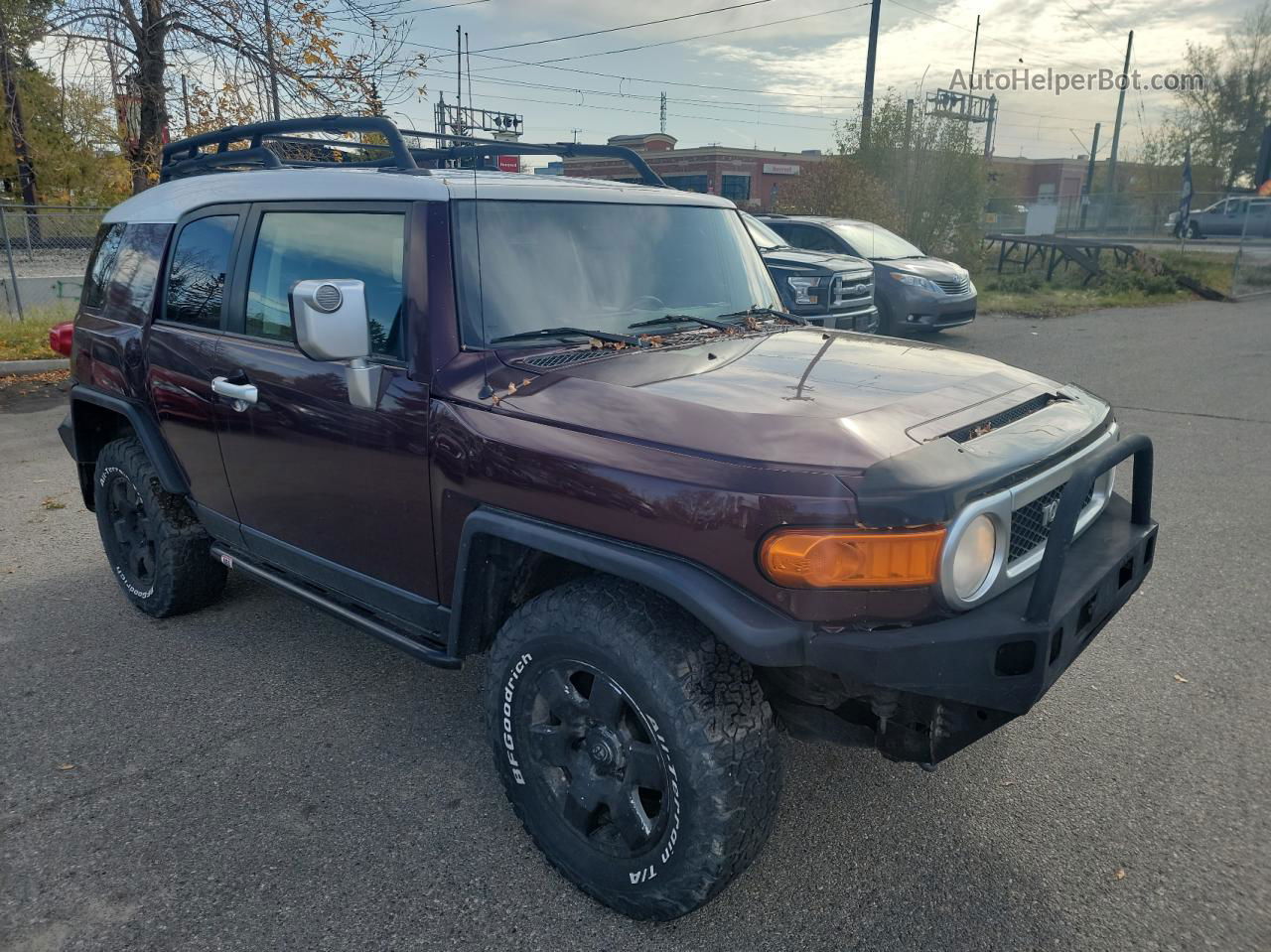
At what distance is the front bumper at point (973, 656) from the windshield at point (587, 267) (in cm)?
140

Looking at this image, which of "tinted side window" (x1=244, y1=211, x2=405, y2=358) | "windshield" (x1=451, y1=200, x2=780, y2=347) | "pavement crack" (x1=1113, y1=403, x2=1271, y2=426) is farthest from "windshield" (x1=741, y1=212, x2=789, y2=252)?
"tinted side window" (x1=244, y1=211, x2=405, y2=358)

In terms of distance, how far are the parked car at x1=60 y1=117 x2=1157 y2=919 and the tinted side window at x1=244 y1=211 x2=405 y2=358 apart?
0.04ft

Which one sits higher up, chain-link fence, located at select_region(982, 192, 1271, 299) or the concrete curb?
chain-link fence, located at select_region(982, 192, 1271, 299)

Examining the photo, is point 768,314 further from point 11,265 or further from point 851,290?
point 11,265

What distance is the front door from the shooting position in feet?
9.31

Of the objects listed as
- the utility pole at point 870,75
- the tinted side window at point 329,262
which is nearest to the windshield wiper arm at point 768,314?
the tinted side window at point 329,262

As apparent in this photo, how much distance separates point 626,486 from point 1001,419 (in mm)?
1105

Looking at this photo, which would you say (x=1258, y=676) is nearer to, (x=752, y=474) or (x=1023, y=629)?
(x=1023, y=629)

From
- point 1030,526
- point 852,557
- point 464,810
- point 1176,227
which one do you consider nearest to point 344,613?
point 464,810

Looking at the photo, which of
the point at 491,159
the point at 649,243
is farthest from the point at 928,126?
the point at 649,243

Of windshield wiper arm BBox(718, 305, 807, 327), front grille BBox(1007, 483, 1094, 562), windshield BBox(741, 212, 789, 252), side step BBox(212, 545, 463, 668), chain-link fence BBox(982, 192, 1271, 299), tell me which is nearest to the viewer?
front grille BBox(1007, 483, 1094, 562)

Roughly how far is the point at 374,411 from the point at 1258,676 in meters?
3.55

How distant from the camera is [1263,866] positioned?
2629 millimetres

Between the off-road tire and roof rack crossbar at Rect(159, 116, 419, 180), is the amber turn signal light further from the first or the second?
the off-road tire
